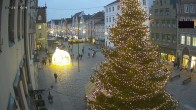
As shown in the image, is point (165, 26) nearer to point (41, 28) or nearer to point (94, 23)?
point (41, 28)

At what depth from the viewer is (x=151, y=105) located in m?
16.4

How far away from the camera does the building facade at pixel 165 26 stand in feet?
168

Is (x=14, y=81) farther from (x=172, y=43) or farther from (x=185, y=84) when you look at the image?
(x=172, y=43)

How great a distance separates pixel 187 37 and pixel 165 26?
6.97 m

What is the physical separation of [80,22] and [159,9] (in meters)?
80.4

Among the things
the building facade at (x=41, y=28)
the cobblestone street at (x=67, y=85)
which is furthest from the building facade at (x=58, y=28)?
the cobblestone street at (x=67, y=85)

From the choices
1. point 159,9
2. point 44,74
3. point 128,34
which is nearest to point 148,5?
point 159,9

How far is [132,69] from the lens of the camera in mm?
15758

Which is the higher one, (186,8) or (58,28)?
(186,8)

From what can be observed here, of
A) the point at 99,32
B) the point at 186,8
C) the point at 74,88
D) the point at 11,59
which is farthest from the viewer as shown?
the point at 99,32

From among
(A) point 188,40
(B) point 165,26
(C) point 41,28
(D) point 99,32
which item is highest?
(C) point 41,28

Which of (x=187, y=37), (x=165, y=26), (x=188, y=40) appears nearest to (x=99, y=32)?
(x=165, y=26)

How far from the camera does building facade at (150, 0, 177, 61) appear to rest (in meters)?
51.1

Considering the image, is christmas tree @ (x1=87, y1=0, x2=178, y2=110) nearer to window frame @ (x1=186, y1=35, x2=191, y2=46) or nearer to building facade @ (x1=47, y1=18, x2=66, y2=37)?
window frame @ (x1=186, y1=35, x2=191, y2=46)
